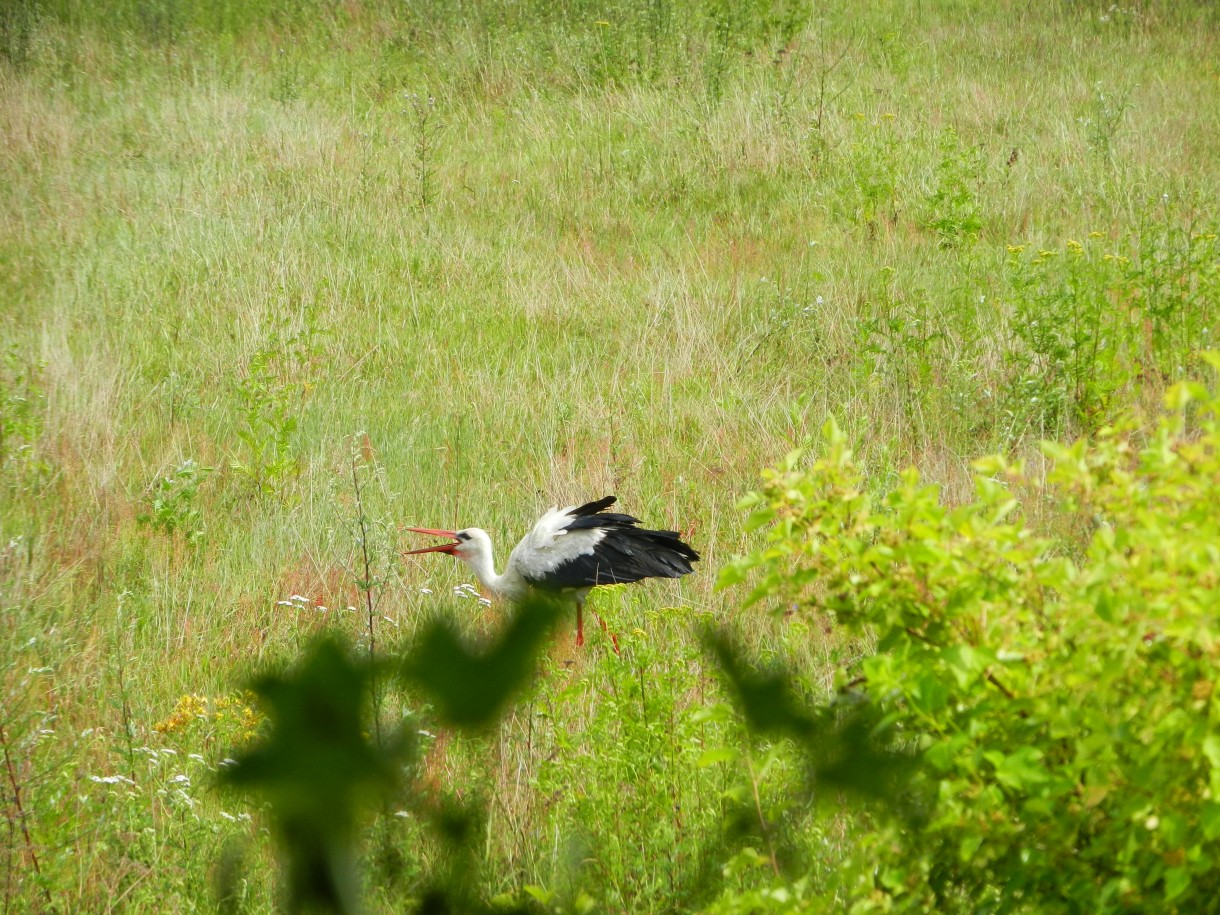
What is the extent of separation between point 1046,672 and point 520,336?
18.4 feet

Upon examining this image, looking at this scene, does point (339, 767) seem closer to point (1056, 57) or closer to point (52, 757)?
point (52, 757)

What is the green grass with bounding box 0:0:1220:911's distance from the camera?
9.89 feet

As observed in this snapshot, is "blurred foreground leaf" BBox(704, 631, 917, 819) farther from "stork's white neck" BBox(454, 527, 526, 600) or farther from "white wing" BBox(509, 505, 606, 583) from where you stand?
"stork's white neck" BBox(454, 527, 526, 600)

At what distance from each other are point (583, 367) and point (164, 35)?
10238mm

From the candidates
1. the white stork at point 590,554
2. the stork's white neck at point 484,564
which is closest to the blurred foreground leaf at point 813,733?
the white stork at point 590,554

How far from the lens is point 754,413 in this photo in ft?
18.3

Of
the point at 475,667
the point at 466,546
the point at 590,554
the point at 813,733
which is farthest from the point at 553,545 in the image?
the point at 475,667

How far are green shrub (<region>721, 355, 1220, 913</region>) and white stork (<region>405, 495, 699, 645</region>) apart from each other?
2.37 meters

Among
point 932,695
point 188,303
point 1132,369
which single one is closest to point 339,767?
point 932,695

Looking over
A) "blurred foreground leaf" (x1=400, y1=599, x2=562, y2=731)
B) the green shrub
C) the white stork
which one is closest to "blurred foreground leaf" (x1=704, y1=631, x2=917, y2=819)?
"blurred foreground leaf" (x1=400, y1=599, x2=562, y2=731)

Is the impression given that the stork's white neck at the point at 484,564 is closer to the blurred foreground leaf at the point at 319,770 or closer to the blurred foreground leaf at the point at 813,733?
the blurred foreground leaf at the point at 813,733

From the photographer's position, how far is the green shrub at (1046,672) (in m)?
1.44

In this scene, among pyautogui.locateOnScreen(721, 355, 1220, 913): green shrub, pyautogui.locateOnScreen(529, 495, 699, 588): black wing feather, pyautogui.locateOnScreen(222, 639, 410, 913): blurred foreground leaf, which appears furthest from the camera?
pyautogui.locateOnScreen(529, 495, 699, 588): black wing feather

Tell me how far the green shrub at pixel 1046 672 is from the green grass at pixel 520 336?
35 centimetres
